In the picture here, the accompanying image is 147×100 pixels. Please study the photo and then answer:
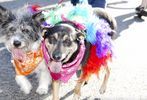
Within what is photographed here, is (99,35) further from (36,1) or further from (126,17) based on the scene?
(36,1)

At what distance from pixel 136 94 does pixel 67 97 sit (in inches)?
33.7

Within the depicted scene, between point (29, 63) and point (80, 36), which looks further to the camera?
point (29, 63)

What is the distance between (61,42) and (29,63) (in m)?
0.65

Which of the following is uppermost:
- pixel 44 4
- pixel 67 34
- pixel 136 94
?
pixel 67 34

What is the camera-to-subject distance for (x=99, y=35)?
4.09 metres

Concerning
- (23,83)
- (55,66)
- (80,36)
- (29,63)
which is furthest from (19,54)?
(80,36)

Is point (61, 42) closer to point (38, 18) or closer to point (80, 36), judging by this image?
point (80, 36)

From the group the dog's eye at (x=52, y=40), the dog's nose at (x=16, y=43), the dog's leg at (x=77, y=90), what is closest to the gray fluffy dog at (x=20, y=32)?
the dog's nose at (x=16, y=43)

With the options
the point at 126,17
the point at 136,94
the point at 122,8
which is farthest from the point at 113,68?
the point at 122,8

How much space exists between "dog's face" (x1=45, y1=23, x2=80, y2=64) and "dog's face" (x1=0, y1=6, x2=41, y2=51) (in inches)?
8.6

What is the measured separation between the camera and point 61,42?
12.6 ft

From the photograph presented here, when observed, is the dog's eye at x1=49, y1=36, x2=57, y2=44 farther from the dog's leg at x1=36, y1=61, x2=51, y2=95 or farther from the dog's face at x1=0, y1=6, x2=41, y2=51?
the dog's leg at x1=36, y1=61, x2=51, y2=95

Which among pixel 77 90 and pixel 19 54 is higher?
pixel 19 54

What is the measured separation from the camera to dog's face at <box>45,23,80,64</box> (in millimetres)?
3805
